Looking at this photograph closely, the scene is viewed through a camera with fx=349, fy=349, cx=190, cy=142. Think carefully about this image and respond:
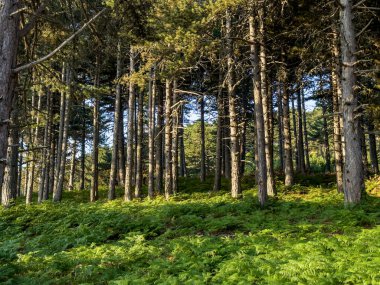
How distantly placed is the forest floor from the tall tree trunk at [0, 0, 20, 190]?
2720 mm

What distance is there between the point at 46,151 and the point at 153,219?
627 inches

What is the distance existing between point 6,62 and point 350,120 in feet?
30.7

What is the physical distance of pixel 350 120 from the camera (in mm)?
10570

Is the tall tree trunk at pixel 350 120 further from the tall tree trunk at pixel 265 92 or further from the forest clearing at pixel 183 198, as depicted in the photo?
the tall tree trunk at pixel 265 92

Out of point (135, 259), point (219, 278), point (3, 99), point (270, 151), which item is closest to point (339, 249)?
point (219, 278)

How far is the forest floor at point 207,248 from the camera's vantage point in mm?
5277

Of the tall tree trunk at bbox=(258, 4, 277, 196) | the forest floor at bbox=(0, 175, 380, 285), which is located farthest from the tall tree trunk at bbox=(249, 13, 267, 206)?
the tall tree trunk at bbox=(258, 4, 277, 196)

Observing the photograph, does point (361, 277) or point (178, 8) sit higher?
point (178, 8)

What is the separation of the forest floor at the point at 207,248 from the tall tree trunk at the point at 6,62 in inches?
107

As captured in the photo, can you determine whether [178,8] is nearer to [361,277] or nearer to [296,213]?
[296,213]

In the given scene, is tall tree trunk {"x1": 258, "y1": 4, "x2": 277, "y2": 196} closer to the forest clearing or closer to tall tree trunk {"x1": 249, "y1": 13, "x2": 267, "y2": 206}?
the forest clearing

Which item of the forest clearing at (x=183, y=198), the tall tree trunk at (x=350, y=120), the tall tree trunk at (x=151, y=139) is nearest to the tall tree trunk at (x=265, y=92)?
the forest clearing at (x=183, y=198)

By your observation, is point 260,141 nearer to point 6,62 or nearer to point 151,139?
point 151,139

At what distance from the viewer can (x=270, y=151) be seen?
17.6 meters
